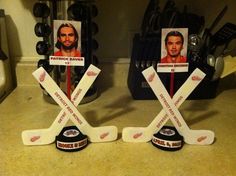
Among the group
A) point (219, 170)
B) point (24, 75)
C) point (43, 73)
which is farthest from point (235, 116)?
point (24, 75)

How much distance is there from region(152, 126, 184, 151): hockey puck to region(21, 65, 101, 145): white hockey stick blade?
0.20 m

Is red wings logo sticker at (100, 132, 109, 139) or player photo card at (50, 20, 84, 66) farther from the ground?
player photo card at (50, 20, 84, 66)

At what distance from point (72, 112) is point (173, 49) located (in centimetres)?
27

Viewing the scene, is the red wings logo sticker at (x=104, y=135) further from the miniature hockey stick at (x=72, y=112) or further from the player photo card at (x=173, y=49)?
the player photo card at (x=173, y=49)

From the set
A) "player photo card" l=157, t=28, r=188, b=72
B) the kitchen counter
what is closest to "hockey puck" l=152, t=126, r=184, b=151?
the kitchen counter

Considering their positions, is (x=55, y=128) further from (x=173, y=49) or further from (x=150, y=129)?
(x=173, y=49)

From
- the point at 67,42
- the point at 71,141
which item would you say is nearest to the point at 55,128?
the point at 71,141

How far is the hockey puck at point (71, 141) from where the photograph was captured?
692 millimetres

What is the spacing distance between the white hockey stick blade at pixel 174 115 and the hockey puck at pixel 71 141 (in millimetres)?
197

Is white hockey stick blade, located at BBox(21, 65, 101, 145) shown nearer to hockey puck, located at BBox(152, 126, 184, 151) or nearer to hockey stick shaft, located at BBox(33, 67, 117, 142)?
hockey stick shaft, located at BBox(33, 67, 117, 142)

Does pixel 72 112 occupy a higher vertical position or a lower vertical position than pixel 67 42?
lower

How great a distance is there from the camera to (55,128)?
0.72m

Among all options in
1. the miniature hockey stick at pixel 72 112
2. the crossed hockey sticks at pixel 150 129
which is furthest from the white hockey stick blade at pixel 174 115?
the miniature hockey stick at pixel 72 112

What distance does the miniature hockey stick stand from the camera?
677 millimetres
